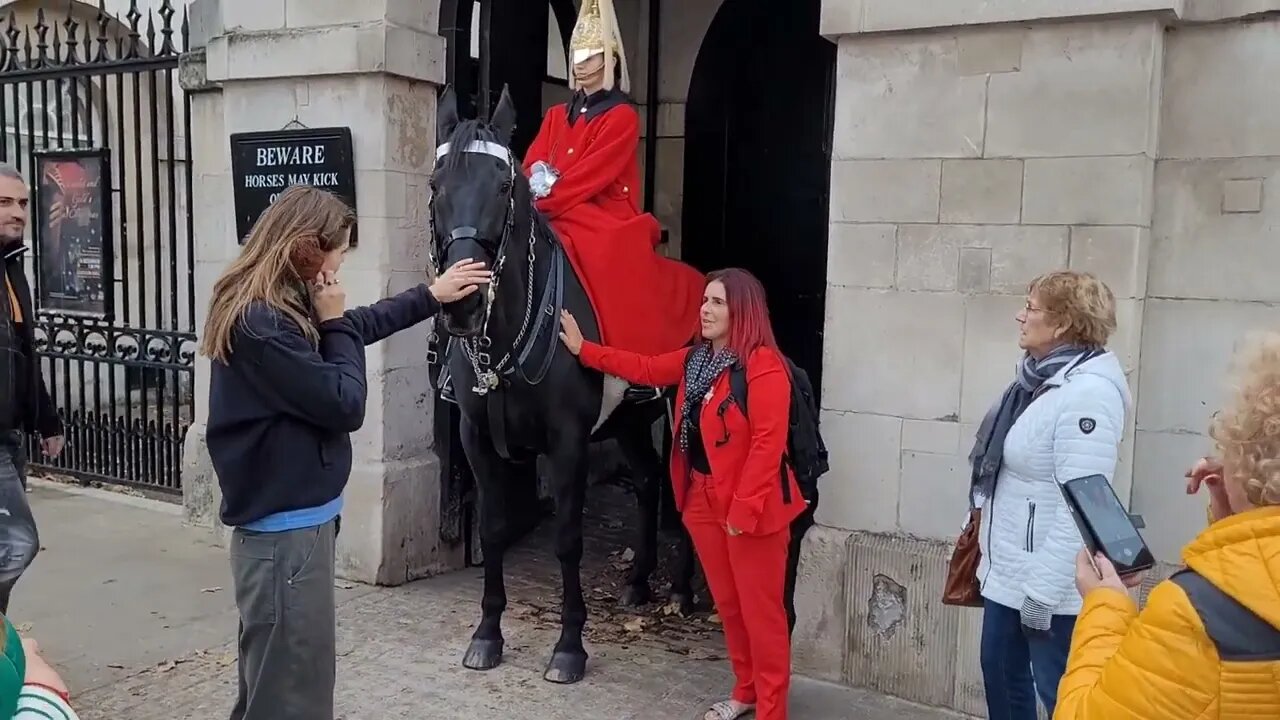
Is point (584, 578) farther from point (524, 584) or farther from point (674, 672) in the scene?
point (674, 672)

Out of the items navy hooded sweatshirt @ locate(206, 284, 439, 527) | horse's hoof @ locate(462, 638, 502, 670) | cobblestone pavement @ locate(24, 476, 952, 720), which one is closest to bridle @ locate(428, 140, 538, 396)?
navy hooded sweatshirt @ locate(206, 284, 439, 527)

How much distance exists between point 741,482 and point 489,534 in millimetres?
1487

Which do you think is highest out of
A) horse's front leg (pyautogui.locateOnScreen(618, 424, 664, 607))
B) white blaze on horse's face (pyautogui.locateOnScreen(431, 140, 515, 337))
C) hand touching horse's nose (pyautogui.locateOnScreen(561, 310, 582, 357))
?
white blaze on horse's face (pyautogui.locateOnScreen(431, 140, 515, 337))

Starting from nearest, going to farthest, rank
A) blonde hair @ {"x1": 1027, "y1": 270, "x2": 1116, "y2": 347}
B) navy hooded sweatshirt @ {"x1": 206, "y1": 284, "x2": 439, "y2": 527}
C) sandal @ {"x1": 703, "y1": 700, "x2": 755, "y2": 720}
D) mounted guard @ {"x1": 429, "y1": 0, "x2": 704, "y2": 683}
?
navy hooded sweatshirt @ {"x1": 206, "y1": 284, "x2": 439, "y2": 527} → blonde hair @ {"x1": 1027, "y1": 270, "x2": 1116, "y2": 347} → sandal @ {"x1": 703, "y1": 700, "x2": 755, "y2": 720} → mounted guard @ {"x1": 429, "y1": 0, "x2": 704, "y2": 683}

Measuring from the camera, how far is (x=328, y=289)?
9.50 ft

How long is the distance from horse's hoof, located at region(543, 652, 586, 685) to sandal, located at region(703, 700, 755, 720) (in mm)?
654

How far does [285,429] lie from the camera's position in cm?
279

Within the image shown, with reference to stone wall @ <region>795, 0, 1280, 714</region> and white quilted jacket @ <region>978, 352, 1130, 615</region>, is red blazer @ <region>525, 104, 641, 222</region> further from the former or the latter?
white quilted jacket @ <region>978, 352, 1130, 615</region>

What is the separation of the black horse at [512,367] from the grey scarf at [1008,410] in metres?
1.78

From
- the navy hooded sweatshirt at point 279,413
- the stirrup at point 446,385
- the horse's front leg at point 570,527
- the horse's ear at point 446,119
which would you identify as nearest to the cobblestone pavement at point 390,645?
the horse's front leg at point 570,527

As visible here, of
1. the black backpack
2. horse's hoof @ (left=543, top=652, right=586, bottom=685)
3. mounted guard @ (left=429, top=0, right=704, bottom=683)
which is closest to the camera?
the black backpack

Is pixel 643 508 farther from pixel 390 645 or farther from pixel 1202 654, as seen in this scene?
pixel 1202 654

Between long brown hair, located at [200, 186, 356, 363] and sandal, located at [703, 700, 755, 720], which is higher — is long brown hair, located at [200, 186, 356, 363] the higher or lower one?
the higher one

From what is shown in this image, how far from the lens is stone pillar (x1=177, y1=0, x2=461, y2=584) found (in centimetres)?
554
